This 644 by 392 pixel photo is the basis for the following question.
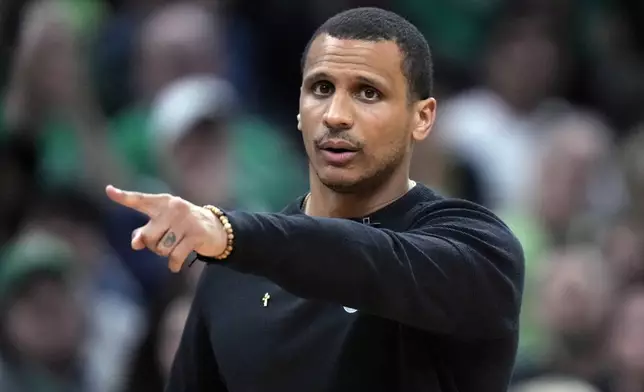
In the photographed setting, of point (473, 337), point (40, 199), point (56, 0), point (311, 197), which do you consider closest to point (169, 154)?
point (40, 199)

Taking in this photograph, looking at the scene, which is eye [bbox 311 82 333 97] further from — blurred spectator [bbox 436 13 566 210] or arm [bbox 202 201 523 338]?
blurred spectator [bbox 436 13 566 210]

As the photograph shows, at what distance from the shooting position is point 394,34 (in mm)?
3572

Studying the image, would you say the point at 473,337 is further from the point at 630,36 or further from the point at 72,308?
the point at 630,36

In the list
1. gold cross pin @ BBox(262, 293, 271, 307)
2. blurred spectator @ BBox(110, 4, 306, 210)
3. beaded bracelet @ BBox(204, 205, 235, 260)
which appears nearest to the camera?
beaded bracelet @ BBox(204, 205, 235, 260)

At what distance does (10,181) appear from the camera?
6746 millimetres

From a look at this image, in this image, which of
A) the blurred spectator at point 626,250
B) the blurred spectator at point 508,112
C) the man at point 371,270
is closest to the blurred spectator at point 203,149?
the blurred spectator at point 508,112

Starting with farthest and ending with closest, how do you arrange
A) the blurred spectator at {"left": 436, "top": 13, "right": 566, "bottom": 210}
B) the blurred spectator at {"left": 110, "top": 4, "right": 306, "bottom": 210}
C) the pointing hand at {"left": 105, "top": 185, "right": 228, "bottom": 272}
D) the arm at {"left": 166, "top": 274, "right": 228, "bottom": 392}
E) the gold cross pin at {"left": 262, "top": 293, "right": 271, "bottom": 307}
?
the blurred spectator at {"left": 436, "top": 13, "right": 566, "bottom": 210}, the blurred spectator at {"left": 110, "top": 4, "right": 306, "bottom": 210}, the arm at {"left": 166, "top": 274, "right": 228, "bottom": 392}, the gold cross pin at {"left": 262, "top": 293, "right": 271, "bottom": 307}, the pointing hand at {"left": 105, "top": 185, "right": 228, "bottom": 272}

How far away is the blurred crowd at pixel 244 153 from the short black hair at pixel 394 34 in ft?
7.95

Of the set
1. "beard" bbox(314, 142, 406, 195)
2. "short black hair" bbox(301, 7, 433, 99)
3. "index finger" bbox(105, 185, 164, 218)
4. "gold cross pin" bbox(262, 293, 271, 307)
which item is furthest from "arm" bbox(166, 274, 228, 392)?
"index finger" bbox(105, 185, 164, 218)

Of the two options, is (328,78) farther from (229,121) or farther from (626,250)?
(626,250)

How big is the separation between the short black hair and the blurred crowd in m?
2.42

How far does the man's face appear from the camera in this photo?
3.52 meters

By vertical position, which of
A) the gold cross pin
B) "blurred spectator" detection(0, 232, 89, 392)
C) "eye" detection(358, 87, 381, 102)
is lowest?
"blurred spectator" detection(0, 232, 89, 392)

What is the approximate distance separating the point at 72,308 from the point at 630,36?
3982 millimetres
